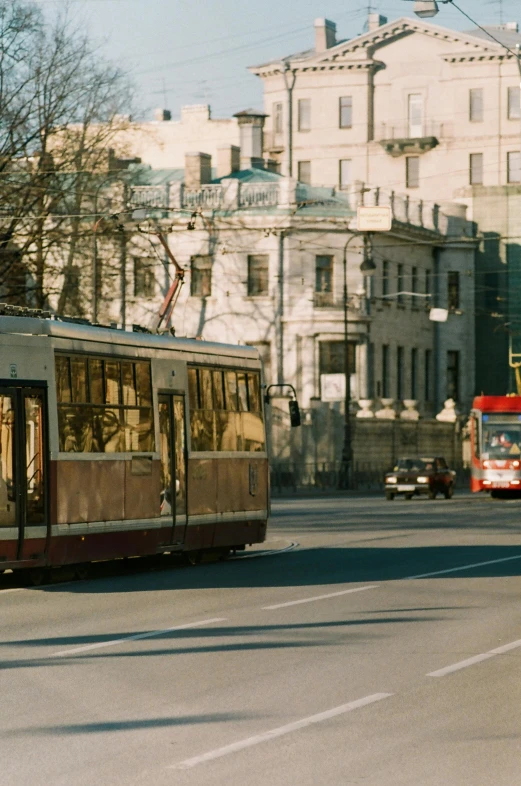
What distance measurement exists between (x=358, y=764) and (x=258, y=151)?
7868 cm

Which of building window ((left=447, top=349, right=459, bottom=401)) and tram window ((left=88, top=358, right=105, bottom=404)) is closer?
tram window ((left=88, top=358, right=105, bottom=404))

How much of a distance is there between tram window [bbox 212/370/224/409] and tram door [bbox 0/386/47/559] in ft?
14.8

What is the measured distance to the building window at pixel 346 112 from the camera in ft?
296

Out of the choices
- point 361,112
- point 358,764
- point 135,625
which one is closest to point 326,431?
point 361,112

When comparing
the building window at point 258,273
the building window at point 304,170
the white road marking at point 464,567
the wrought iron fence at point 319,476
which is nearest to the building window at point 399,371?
the building window at point 258,273

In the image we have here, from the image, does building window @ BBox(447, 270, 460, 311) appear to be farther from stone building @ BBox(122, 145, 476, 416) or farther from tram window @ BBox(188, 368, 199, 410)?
tram window @ BBox(188, 368, 199, 410)

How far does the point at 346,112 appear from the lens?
90438 mm

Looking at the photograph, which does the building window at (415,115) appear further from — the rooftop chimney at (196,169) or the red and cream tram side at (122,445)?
the red and cream tram side at (122,445)

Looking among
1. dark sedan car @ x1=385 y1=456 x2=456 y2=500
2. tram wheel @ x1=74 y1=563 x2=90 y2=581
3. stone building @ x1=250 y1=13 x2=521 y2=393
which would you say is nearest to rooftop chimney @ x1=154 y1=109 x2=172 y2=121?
stone building @ x1=250 y1=13 x2=521 y2=393

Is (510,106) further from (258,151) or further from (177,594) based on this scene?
(177,594)

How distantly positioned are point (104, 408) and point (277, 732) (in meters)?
11.2

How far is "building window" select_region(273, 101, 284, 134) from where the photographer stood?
91625 millimetres

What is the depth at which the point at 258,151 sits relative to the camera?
280ft

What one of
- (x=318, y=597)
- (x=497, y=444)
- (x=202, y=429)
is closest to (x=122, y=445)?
(x=202, y=429)
